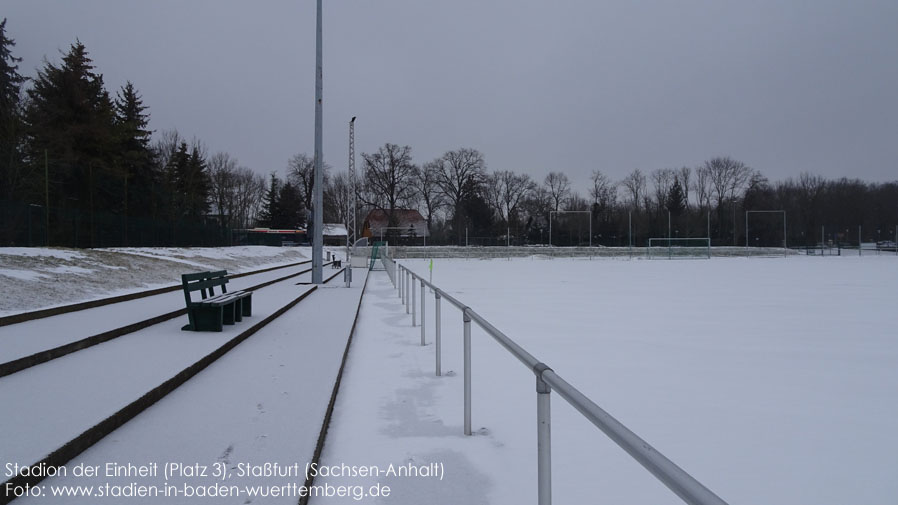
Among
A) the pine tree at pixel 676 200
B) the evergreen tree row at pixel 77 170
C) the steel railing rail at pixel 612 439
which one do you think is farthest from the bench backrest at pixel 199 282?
the pine tree at pixel 676 200

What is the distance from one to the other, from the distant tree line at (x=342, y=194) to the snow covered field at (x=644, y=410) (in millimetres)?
20509

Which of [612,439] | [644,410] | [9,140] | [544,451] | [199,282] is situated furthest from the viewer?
[9,140]

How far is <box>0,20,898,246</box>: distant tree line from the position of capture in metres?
24.9

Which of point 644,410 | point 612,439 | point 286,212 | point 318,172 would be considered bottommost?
point 644,410

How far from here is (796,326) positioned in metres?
9.48

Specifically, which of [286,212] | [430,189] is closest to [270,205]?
[286,212]

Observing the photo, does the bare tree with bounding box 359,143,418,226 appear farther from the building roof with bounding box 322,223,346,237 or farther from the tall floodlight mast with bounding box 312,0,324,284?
the tall floodlight mast with bounding box 312,0,324,284

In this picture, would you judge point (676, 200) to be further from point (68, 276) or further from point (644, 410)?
point (644, 410)

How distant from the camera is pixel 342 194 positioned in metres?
78.7

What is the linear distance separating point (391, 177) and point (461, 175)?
431 inches

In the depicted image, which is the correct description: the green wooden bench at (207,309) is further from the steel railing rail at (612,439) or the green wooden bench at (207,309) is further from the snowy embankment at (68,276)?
the steel railing rail at (612,439)

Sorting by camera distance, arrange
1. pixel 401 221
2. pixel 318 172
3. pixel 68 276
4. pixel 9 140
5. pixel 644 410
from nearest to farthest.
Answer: pixel 644 410 → pixel 68 276 → pixel 318 172 → pixel 9 140 → pixel 401 221

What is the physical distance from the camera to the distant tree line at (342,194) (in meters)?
24.9

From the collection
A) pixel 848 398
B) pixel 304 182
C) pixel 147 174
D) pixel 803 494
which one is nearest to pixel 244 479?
pixel 803 494
